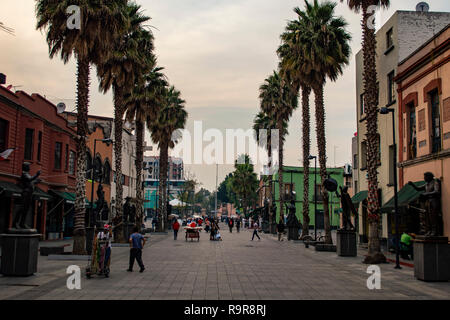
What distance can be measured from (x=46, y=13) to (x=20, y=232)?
10703 mm

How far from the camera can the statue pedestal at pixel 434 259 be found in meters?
14.5

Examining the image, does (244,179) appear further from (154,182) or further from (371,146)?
(154,182)

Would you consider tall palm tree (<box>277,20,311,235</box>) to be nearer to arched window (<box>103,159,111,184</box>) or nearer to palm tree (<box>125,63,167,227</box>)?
palm tree (<box>125,63,167,227</box>)

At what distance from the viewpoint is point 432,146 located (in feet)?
70.5

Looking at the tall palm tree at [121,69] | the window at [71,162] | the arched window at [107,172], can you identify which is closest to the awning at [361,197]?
the tall palm tree at [121,69]

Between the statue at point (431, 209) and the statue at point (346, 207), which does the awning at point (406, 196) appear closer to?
the statue at point (346, 207)

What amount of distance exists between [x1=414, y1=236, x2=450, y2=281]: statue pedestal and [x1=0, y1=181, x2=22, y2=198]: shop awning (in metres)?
20.1

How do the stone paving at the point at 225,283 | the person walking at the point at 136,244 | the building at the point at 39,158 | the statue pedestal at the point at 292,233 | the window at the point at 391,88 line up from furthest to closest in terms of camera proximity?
the statue pedestal at the point at 292,233 → the window at the point at 391,88 → the building at the point at 39,158 → the person walking at the point at 136,244 → the stone paving at the point at 225,283

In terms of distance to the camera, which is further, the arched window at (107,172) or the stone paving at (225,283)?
the arched window at (107,172)

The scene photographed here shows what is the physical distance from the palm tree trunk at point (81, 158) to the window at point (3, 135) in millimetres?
7412

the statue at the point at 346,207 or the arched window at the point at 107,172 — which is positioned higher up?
the arched window at the point at 107,172

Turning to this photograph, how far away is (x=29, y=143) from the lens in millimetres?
29484
